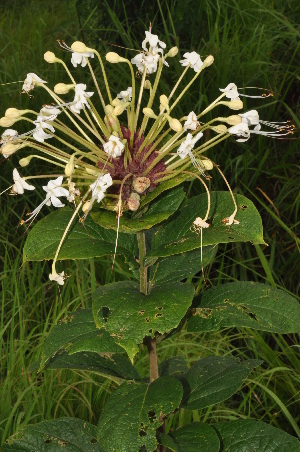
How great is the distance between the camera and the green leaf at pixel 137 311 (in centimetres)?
95

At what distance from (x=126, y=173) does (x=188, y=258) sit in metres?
0.25

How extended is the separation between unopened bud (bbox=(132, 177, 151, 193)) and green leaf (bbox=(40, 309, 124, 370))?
0.25 meters

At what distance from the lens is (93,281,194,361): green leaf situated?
0.95 meters

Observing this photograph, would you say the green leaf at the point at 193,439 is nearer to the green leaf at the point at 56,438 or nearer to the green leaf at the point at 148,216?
the green leaf at the point at 56,438

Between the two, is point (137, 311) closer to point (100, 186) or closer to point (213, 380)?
point (100, 186)

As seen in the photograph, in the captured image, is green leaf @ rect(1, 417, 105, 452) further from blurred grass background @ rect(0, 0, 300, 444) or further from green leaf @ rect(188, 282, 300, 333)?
blurred grass background @ rect(0, 0, 300, 444)

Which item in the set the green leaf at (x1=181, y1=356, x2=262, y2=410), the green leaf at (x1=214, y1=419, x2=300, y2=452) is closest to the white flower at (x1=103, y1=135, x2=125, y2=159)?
the green leaf at (x1=181, y1=356, x2=262, y2=410)

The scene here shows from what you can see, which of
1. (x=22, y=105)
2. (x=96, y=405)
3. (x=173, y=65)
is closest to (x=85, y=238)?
(x=96, y=405)

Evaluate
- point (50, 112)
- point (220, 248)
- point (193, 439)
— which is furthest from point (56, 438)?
point (220, 248)

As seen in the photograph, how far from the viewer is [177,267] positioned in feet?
3.87

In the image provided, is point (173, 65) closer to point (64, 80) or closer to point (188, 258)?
point (64, 80)

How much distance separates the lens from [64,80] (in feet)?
11.8

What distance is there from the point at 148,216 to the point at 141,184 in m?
0.07

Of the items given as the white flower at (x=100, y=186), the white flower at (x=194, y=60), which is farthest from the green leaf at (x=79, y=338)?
the white flower at (x=194, y=60)
